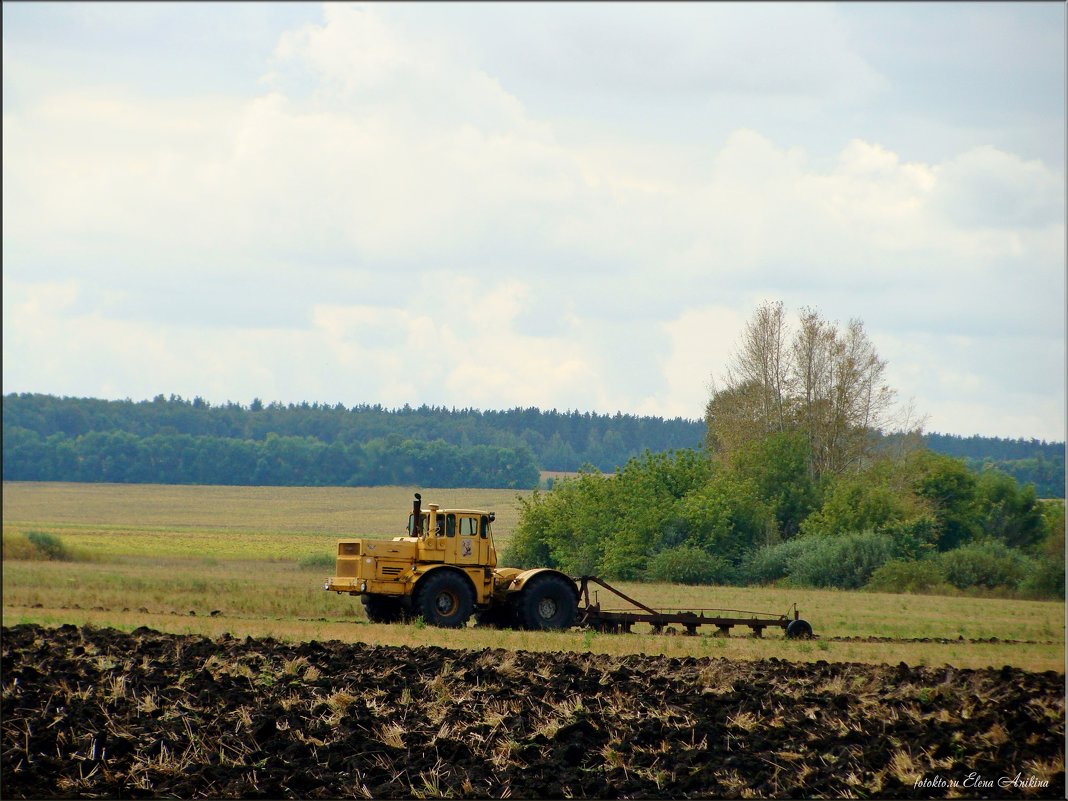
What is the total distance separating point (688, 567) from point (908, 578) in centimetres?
746

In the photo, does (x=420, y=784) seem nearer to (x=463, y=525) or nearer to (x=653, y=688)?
(x=653, y=688)

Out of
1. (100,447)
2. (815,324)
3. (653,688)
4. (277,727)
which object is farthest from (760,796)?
(100,447)

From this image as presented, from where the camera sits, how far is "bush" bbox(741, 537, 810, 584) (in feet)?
139

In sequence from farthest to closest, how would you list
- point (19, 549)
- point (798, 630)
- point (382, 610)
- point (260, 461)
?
point (19, 549) → point (260, 461) → point (382, 610) → point (798, 630)

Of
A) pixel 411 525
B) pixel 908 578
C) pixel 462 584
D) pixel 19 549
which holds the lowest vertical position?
pixel 19 549

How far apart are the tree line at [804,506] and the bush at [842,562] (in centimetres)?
5

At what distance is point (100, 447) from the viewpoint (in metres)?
63.7

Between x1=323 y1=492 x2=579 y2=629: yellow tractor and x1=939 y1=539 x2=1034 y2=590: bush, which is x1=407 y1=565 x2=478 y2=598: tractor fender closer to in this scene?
x1=323 y1=492 x2=579 y2=629: yellow tractor

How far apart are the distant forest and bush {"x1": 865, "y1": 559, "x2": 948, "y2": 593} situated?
312 inches

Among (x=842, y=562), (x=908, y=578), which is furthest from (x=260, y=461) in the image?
(x=908, y=578)

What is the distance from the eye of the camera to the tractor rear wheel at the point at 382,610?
90.0 ft

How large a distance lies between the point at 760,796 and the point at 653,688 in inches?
178

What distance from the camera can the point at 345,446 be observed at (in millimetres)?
41844

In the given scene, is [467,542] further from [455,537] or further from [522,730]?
[522,730]
